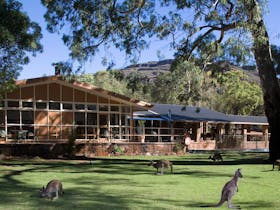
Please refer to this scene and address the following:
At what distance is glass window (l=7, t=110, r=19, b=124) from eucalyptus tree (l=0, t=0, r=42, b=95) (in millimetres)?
→ 8541

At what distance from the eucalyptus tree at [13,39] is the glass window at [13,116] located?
28.0 ft

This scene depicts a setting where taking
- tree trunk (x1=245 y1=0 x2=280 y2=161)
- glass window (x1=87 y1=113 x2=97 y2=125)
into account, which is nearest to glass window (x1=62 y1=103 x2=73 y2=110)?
glass window (x1=87 y1=113 x2=97 y2=125)

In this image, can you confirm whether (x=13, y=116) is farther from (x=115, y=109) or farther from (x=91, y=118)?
(x=115, y=109)

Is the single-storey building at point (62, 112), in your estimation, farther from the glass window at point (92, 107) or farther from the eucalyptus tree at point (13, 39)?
the eucalyptus tree at point (13, 39)

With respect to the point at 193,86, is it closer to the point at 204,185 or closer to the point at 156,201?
the point at 204,185

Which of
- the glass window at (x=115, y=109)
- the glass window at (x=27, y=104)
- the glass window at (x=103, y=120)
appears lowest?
the glass window at (x=103, y=120)

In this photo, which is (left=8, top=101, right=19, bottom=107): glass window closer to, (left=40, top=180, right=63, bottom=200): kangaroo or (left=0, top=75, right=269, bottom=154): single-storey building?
(left=0, top=75, right=269, bottom=154): single-storey building

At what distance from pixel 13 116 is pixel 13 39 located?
10534mm

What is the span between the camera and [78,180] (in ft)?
44.0

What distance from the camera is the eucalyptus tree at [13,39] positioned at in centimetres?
1644

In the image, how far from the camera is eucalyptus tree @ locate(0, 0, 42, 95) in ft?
53.9

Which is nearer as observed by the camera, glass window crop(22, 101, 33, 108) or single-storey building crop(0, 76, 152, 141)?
single-storey building crop(0, 76, 152, 141)

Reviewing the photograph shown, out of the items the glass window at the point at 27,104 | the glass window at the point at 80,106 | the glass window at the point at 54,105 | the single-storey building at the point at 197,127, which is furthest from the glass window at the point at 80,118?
the single-storey building at the point at 197,127

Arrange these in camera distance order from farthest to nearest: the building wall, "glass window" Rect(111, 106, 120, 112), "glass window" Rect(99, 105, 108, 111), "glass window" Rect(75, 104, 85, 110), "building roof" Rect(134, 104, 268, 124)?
"building roof" Rect(134, 104, 268, 124)
"glass window" Rect(111, 106, 120, 112)
"glass window" Rect(99, 105, 108, 111)
"glass window" Rect(75, 104, 85, 110)
the building wall
